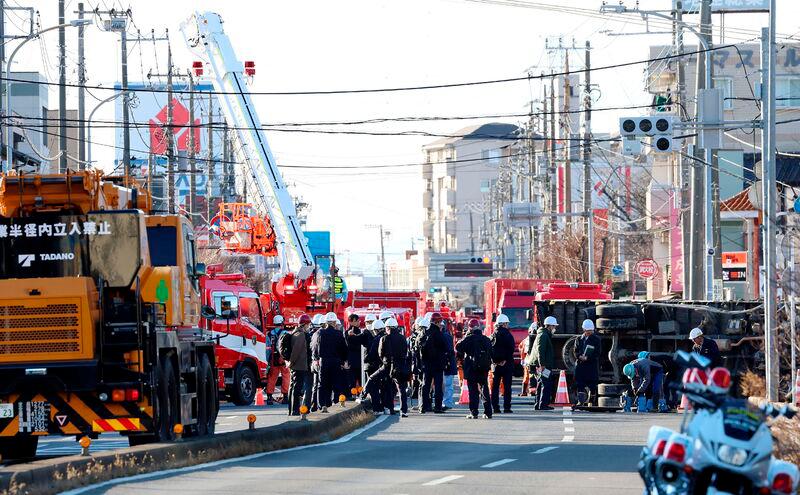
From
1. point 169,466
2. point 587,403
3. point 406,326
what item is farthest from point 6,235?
point 406,326

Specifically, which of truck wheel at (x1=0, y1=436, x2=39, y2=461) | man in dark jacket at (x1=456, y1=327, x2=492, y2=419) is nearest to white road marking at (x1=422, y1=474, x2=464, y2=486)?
truck wheel at (x1=0, y1=436, x2=39, y2=461)

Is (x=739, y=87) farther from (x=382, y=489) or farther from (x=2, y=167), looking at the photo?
(x=382, y=489)

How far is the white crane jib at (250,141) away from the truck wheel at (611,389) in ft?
43.7

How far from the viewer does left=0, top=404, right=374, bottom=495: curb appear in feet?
46.6

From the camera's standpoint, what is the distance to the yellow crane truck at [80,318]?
18.5m

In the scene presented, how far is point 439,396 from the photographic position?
29.2m

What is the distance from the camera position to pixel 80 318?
1847 centimetres

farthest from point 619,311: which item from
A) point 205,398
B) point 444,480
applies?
point 444,480

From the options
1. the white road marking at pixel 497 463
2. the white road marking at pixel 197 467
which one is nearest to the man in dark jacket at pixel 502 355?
the white road marking at pixel 197 467

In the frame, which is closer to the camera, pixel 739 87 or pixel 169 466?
pixel 169 466

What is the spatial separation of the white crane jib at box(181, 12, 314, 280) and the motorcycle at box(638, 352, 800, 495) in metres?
32.2

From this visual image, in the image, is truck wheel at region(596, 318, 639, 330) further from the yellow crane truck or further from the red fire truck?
the yellow crane truck

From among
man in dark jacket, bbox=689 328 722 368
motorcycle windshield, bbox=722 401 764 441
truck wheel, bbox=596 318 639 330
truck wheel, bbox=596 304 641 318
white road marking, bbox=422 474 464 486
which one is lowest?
white road marking, bbox=422 474 464 486

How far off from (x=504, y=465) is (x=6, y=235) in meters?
6.84
